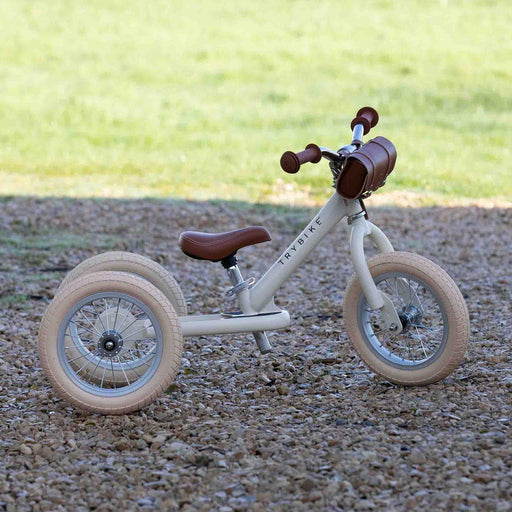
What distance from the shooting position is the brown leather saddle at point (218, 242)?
417cm

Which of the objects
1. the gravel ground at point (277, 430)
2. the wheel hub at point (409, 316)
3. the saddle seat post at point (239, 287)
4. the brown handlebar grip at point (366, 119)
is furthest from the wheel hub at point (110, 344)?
the brown handlebar grip at point (366, 119)

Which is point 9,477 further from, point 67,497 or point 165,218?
point 165,218

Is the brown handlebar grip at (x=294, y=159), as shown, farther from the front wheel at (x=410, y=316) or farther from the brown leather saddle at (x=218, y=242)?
the front wheel at (x=410, y=316)

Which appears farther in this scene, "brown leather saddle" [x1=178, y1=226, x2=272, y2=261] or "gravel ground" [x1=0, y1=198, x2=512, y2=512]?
"brown leather saddle" [x1=178, y1=226, x2=272, y2=261]

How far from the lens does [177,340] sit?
160 inches

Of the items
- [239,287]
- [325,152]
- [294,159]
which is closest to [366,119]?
[325,152]

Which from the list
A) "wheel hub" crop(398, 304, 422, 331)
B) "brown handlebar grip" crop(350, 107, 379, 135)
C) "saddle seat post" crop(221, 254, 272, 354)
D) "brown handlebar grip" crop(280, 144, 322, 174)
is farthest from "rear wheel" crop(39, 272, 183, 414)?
"brown handlebar grip" crop(350, 107, 379, 135)

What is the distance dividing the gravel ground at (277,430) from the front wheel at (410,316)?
4.3 inches

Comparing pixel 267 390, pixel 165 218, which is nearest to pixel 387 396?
pixel 267 390

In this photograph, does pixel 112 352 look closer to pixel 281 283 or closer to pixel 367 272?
pixel 281 283

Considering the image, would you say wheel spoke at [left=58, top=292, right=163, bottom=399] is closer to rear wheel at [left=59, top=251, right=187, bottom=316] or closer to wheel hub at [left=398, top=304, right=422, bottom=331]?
rear wheel at [left=59, top=251, right=187, bottom=316]

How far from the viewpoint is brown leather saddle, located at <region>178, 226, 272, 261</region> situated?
13.7 feet

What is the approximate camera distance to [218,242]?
13.7 ft

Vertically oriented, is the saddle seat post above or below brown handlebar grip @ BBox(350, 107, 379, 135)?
below
